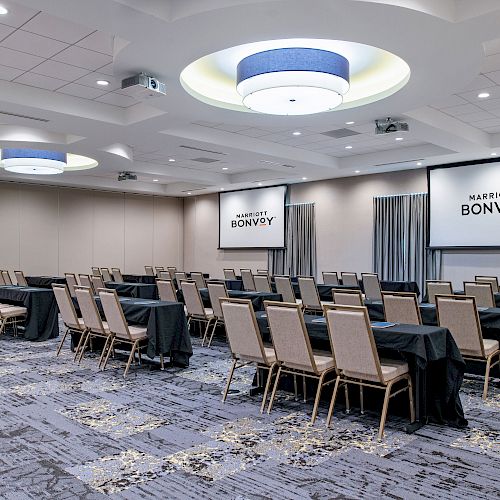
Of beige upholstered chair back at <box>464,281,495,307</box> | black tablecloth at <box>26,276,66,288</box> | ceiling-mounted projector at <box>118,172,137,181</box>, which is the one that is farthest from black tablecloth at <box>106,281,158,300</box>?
beige upholstered chair back at <box>464,281,495,307</box>

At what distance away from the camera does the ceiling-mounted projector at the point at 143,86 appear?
241 inches

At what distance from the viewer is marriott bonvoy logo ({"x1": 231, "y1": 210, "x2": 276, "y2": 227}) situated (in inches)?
673

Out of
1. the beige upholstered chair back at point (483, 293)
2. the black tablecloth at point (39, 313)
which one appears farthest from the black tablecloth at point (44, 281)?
the beige upholstered chair back at point (483, 293)

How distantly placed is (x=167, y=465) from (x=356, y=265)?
1165cm

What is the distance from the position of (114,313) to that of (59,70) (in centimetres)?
318

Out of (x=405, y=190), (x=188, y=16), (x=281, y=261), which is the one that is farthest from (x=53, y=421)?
(x=281, y=261)

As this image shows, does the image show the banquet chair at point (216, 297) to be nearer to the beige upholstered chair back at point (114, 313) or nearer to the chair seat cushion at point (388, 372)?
the beige upholstered chair back at point (114, 313)

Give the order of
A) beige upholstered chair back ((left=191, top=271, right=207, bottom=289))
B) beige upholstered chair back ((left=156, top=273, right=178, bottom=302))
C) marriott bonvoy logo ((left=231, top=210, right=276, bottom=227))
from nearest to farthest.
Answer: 1. beige upholstered chair back ((left=156, top=273, right=178, bottom=302))
2. beige upholstered chair back ((left=191, top=271, right=207, bottom=289))
3. marriott bonvoy logo ((left=231, top=210, right=276, bottom=227))

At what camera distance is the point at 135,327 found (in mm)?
7004

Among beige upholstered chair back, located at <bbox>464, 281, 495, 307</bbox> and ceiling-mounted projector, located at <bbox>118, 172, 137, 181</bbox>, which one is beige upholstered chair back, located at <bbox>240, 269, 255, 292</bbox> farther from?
beige upholstered chair back, located at <bbox>464, 281, 495, 307</bbox>

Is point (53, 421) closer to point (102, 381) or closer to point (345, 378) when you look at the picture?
point (102, 381)

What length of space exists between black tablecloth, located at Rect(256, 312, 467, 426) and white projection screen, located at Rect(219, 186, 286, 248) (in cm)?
1189

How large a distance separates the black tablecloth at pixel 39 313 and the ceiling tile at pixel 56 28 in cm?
504

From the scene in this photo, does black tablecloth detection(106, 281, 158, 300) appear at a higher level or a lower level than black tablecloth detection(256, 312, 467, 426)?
higher
